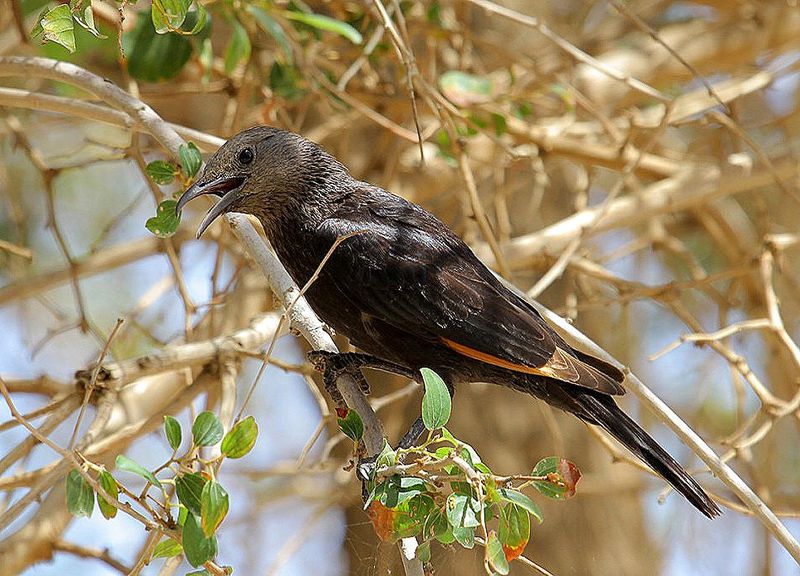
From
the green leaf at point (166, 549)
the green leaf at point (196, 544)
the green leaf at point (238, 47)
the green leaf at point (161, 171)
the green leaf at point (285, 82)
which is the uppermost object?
the green leaf at point (285, 82)

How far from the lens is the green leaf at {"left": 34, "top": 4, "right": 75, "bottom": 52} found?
1.84 metres

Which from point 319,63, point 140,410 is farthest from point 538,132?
point 140,410

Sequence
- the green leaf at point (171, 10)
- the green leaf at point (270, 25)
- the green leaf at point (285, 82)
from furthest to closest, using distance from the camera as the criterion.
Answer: the green leaf at point (285, 82), the green leaf at point (270, 25), the green leaf at point (171, 10)

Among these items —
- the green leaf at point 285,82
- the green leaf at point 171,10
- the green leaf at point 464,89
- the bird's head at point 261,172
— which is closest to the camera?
the green leaf at point 171,10

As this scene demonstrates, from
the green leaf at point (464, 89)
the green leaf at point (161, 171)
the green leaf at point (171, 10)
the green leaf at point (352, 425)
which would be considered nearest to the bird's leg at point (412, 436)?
the green leaf at point (352, 425)

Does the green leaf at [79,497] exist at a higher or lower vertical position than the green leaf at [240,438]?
lower

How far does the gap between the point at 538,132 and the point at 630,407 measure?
1.77m

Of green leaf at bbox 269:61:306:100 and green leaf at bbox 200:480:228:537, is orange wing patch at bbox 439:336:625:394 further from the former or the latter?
green leaf at bbox 269:61:306:100

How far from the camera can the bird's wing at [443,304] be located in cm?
239

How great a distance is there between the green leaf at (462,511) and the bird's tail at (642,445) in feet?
2.54

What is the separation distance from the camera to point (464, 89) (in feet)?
11.2

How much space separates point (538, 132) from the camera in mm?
3709

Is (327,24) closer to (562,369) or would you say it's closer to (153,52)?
(153,52)

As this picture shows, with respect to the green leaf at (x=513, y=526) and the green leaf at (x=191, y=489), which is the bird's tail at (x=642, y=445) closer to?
the green leaf at (x=513, y=526)
